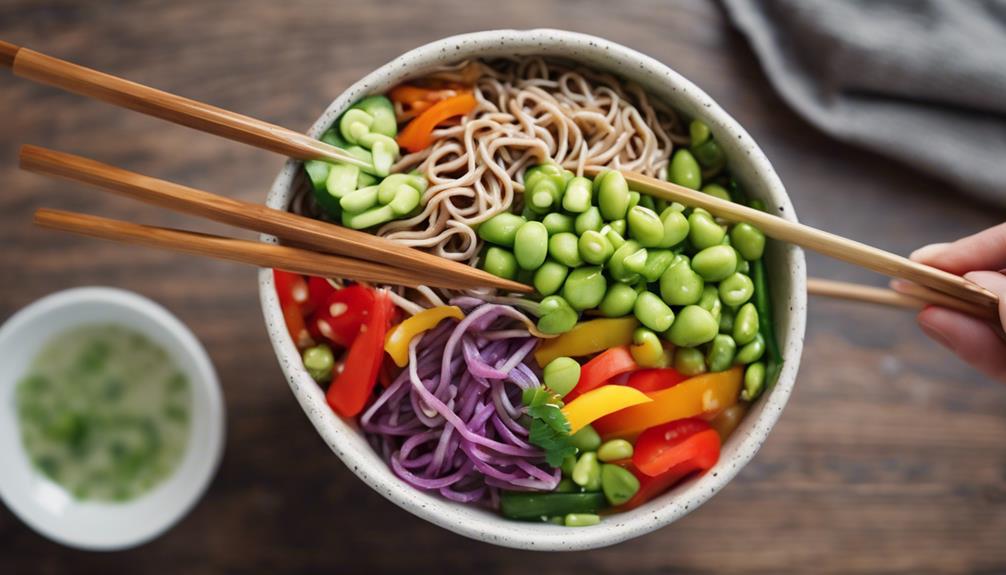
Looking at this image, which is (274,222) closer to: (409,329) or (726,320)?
(409,329)

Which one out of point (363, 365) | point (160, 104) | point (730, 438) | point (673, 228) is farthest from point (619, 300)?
point (160, 104)

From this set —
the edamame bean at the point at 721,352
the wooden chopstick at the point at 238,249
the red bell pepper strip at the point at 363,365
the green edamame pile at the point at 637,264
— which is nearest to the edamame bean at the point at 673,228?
the green edamame pile at the point at 637,264

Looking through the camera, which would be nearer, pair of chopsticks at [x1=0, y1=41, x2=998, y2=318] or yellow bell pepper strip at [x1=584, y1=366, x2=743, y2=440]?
pair of chopsticks at [x1=0, y1=41, x2=998, y2=318]

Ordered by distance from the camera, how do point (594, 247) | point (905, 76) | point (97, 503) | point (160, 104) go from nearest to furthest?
point (160, 104), point (594, 247), point (97, 503), point (905, 76)

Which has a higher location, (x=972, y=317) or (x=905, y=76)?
(x=905, y=76)

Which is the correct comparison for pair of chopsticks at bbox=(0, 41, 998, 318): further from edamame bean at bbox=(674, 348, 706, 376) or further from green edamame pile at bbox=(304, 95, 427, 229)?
edamame bean at bbox=(674, 348, 706, 376)

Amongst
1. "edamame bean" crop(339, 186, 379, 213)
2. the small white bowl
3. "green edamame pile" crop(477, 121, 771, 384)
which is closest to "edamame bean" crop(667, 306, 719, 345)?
"green edamame pile" crop(477, 121, 771, 384)
